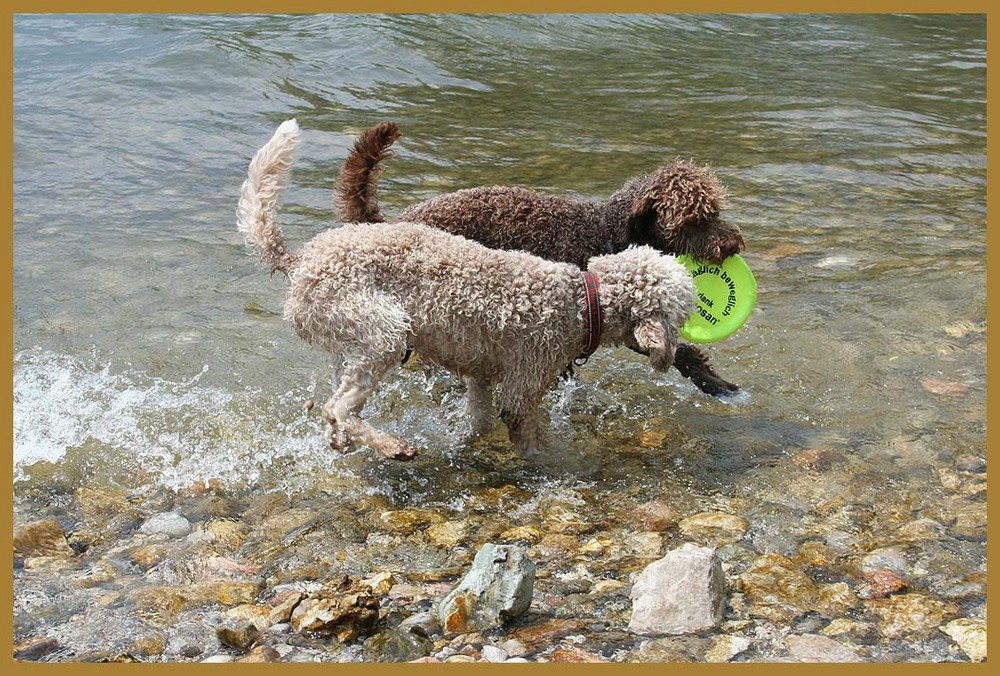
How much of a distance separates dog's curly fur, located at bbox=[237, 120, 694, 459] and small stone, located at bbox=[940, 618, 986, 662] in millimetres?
1851

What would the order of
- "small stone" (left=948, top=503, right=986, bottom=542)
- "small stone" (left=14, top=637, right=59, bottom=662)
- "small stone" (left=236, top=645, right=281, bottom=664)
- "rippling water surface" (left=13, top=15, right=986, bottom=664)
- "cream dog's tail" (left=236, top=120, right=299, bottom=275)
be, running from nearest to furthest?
1. "small stone" (left=236, top=645, right=281, bottom=664)
2. "small stone" (left=14, top=637, right=59, bottom=662)
3. "small stone" (left=948, top=503, right=986, bottom=542)
4. "cream dog's tail" (left=236, top=120, right=299, bottom=275)
5. "rippling water surface" (left=13, top=15, right=986, bottom=664)

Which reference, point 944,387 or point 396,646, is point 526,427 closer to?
point 396,646

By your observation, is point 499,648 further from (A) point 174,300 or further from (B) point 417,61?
(B) point 417,61

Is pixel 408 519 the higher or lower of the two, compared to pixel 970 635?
lower

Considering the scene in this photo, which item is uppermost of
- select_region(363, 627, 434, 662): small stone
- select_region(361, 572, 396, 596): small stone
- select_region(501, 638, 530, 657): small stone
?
select_region(501, 638, 530, 657): small stone

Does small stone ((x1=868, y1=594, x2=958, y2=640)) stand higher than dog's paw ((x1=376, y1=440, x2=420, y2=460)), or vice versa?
small stone ((x1=868, y1=594, x2=958, y2=640))

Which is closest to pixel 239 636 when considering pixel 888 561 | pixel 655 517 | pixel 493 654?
pixel 493 654

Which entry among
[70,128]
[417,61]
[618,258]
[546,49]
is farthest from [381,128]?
[546,49]

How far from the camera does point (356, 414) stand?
5.11 m

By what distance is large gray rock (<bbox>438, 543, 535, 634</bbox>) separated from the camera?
383 centimetres

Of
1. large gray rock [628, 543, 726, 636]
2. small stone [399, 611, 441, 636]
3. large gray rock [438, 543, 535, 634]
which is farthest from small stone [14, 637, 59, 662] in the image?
large gray rock [628, 543, 726, 636]

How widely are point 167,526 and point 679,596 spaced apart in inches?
95.0

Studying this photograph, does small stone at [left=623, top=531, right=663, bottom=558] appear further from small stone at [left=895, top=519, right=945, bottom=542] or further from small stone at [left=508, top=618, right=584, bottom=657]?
small stone at [left=895, top=519, right=945, bottom=542]

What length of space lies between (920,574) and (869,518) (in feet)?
1.80
